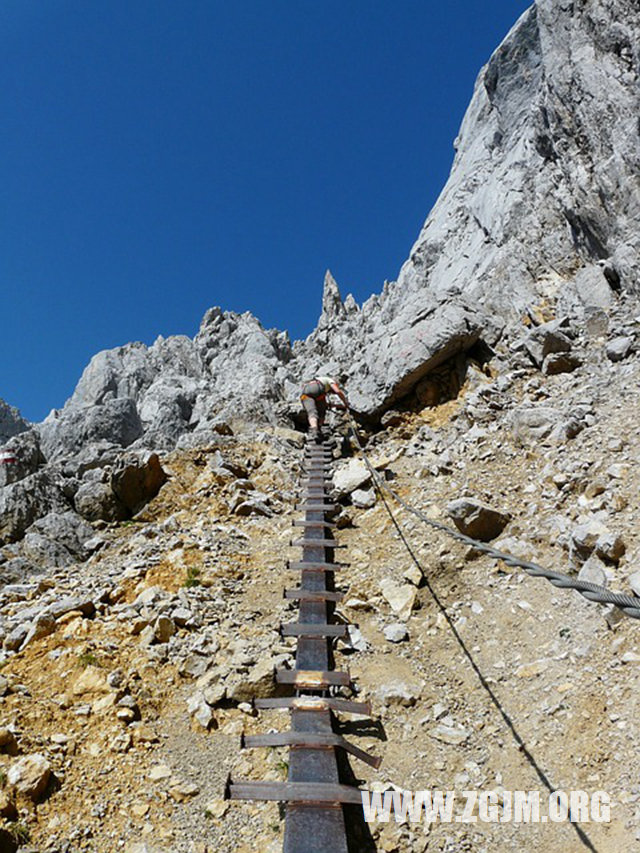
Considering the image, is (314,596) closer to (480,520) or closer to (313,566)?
(313,566)

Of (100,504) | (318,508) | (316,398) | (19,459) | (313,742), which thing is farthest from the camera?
(316,398)

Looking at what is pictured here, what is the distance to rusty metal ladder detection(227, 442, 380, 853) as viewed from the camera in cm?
361

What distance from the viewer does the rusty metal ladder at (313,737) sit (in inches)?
142

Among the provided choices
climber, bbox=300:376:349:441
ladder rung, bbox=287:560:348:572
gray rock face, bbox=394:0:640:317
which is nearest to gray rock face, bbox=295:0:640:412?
gray rock face, bbox=394:0:640:317

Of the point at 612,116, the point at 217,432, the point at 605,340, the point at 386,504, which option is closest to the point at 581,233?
the point at 612,116

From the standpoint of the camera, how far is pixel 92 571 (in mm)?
9125

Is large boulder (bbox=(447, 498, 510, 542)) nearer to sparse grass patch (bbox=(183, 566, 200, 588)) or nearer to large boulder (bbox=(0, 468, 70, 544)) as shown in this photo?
sparse grass patch (bbox=(183, 566, 200, 588))

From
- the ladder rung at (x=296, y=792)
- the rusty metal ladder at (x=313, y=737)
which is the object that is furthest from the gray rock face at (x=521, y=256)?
the ladder rung at (x=296, y=792)

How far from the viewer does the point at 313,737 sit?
437 cm

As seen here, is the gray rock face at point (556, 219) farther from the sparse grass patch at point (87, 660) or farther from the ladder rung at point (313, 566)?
the sparse grass patch at point (87, 660)

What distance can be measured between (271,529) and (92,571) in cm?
351

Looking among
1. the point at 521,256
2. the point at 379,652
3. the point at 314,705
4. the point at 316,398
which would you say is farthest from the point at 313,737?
the point at 521,256

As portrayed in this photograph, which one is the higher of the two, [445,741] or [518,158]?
[518,158]

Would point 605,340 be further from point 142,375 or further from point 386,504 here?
point 142,375
